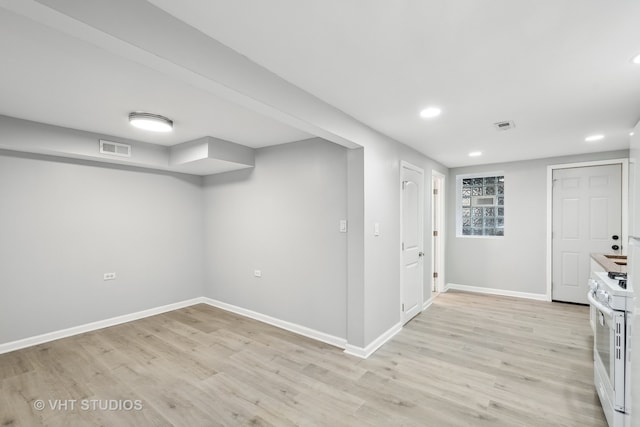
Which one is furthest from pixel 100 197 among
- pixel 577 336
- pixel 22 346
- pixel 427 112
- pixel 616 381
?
pixel 577 336

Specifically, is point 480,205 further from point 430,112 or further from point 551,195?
point 430,112

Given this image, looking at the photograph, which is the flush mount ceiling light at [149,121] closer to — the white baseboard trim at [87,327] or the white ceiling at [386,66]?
the white ceiling at [386,66]

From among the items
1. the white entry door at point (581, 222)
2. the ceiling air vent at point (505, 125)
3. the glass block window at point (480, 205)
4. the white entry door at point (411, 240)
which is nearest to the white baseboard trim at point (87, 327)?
the white entry door at point (411, 240)

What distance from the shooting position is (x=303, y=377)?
103 inches

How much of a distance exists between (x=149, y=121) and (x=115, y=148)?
1.15 m

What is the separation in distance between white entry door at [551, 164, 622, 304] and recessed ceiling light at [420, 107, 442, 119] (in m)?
3.29

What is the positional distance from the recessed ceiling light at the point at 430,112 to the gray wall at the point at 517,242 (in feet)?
10.1

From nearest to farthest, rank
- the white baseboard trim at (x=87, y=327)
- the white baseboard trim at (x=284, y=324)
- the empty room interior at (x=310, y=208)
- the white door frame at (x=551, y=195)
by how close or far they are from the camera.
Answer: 1. the empty room interior at (x=310, y=208)
2. the white baseboard trim at (x=87, y=327)
3. the white baseboard trim at (x=284, y=324)
4. the white door frame at (x=551, y=195)

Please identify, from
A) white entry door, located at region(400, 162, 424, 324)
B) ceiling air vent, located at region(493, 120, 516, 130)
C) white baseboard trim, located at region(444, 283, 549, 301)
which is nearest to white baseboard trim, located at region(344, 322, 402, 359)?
white entry door, located at region(400, 162, 424, 324)

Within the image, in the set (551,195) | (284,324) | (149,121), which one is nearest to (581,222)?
(551,195)

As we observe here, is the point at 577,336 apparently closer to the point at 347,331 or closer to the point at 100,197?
the point at 347,331

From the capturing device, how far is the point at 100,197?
151 inches

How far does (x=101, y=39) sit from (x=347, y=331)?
302 centimetres

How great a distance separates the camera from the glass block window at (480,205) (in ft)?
17.2
